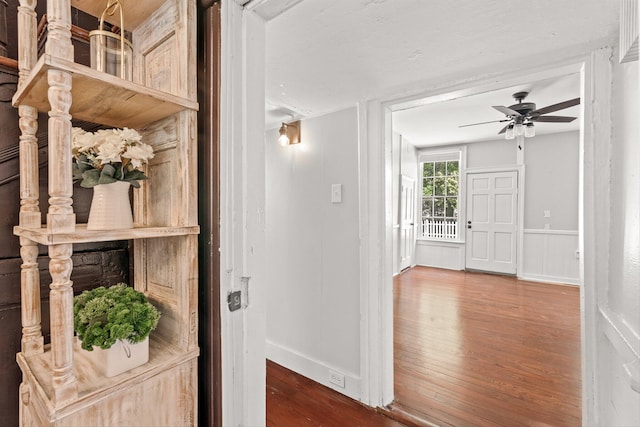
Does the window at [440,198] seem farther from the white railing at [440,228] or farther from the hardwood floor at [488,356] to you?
the hardwood floor at [488,356]

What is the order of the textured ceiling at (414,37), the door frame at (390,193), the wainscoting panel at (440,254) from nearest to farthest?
the textured ceiling at (414,37), the door frame at (390,193), the wainscoting panel at (440,254)

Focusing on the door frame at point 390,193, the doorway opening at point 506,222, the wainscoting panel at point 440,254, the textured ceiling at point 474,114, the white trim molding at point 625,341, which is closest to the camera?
the white trim molding at point 625,341

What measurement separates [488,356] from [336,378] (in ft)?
4.78

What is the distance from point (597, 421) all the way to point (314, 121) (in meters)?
2.31

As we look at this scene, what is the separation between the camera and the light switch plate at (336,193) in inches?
88.1

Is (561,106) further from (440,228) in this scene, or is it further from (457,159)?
(440,228)

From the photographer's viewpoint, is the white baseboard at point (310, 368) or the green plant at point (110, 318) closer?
the green plant at point (110, 318)

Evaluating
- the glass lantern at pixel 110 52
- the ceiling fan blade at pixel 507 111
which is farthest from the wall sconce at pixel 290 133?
the ceiling fan blade at pixel 507 111

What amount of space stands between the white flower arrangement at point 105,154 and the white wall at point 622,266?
54.7 inches

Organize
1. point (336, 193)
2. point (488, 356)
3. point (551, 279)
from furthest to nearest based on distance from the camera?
point (551, 279) → point (488, 356) → point (336, 193)

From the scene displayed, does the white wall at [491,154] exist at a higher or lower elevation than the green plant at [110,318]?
higher

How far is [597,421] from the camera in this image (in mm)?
1295

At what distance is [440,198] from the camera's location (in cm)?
633

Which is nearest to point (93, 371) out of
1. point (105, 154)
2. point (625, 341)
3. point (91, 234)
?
point (91, 234)
